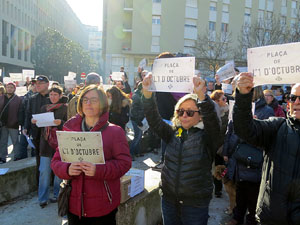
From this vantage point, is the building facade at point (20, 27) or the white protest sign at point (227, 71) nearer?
the white protest sign at point (227, 71)

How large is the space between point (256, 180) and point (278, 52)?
1.85 metres

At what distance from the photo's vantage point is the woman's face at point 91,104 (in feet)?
8.96

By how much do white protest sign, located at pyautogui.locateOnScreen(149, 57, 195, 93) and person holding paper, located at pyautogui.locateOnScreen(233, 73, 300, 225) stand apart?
2.87 ft

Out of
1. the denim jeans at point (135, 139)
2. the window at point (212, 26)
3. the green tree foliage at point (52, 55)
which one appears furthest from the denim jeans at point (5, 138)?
the green tree foliage at point (52, 55)

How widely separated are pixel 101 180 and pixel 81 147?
365 mm

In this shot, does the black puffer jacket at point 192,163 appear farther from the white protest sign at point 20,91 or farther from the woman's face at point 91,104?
the white protest sign at point 20,91

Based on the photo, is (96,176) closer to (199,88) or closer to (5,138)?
(199,88)

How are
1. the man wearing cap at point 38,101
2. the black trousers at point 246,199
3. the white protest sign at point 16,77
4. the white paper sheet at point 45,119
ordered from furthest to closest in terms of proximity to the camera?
the white protest sign at point 16,77
the man wearing cap at point 38,101
the white paper sheet at point 45,119
the black trousers at point 246,199

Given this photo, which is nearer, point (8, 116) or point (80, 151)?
point (80, 151)

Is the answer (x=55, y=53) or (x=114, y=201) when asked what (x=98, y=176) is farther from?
(x=55, y=53)

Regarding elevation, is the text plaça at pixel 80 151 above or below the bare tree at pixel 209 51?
below

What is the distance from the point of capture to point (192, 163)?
8.55ft

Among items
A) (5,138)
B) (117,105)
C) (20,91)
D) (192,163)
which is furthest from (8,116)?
(192,163)

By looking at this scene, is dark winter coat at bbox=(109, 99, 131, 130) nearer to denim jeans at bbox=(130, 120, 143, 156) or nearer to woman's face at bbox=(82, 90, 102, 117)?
denim jeans at bbox=(130, 120, 143, 156)
